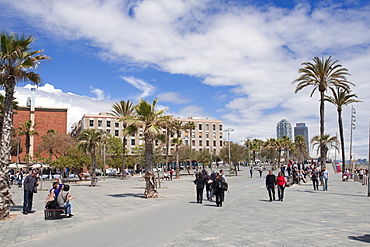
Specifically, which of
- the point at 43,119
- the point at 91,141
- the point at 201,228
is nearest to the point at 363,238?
the point at 201,228

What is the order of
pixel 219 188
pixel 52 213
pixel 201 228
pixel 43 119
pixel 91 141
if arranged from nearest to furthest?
1. pixel 201 228
2. pixel 52 213
3. pixel 219 188
4. pixel 91 141
5. pixel 43 119

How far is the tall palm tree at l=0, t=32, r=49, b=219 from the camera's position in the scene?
12125 millimetres

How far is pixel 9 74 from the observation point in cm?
1312

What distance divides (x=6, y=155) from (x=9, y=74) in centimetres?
329

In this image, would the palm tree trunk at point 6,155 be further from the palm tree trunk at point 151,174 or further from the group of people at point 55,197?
the palm tree trunk at point 151,174

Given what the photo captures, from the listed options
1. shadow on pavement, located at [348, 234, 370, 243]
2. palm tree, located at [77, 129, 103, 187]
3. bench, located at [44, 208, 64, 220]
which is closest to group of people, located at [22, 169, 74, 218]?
bench, located at [44, 208, 64, 220]

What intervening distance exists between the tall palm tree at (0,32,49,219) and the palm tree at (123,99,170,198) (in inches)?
282

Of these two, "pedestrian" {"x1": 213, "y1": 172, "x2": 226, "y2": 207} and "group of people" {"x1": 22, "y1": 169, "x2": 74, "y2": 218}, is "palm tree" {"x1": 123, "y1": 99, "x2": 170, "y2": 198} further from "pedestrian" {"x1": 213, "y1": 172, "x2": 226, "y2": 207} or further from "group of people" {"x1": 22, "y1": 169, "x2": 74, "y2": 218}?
"group of people" {"x1": 22, "y1": 169, "x2": 74, "y2": 218}

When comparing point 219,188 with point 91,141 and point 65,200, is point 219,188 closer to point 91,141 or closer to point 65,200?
point 65,200

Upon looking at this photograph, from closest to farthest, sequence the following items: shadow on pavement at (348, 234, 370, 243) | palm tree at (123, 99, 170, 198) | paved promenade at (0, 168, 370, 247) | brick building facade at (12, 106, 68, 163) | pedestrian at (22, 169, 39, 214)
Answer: shadow on pavement at (348, 234, 370, 243) < paved promenade at (0, 168, 370, 247) < pedestrian at (22, 169, 39, 214) < palm tree at (123, 99, 170, 198) < brick building facade at (12, 106, 68, 163)

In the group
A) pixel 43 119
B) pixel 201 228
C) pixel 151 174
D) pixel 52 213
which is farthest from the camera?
pixel 43 119

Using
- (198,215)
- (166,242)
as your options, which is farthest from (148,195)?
(166,242)

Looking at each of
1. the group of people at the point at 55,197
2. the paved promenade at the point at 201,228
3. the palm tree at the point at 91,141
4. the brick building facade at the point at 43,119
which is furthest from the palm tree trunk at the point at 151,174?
the brick building facade at the point at 43,119

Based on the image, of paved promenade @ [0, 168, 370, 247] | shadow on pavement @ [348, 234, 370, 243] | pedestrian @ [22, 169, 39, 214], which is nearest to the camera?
shadow on pavement @ [348, 234, 370, 243]
